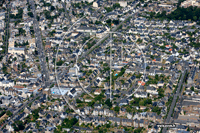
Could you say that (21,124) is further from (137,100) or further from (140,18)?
(140,18)

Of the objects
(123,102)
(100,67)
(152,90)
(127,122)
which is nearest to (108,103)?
(123,102)

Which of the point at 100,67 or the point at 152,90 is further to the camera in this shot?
the point at 100,67

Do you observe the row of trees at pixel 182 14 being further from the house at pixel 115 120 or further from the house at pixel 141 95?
the house at pixel 115 120

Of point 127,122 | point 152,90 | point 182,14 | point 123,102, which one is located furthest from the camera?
point 182,14

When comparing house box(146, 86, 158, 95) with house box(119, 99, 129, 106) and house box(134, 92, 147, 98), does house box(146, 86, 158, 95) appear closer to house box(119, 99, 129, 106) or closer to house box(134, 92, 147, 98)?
house box(134, 92, 147, 98)

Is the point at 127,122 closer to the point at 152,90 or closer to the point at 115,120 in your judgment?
the point at 115,120

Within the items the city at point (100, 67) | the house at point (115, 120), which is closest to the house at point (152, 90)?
the city at point (100, 67)

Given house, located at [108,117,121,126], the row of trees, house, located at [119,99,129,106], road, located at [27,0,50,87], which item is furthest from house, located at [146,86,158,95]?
the row of trees

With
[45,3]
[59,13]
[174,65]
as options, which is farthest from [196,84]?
[45,3]

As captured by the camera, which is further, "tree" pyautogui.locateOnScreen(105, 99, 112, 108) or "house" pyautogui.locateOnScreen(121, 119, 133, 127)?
"tree" pyautogui.locateOnScreen(105, 99, 112, 108)

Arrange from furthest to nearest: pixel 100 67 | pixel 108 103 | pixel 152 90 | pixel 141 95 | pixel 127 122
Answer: pixel 100 67 < pixel 152 90 < pixel 141 95 < pixel 108 103 < pixel 127 122

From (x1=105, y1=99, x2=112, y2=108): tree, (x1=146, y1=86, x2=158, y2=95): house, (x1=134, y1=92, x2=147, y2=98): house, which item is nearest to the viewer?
(x1=105, y1=99, x2=112, y2=108): tree

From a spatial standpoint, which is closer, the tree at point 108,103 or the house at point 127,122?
the house at point 127,122
